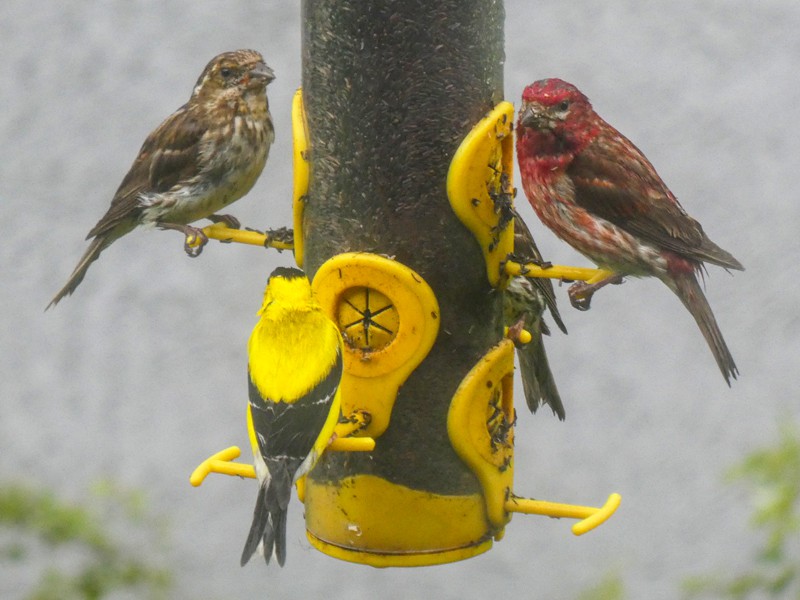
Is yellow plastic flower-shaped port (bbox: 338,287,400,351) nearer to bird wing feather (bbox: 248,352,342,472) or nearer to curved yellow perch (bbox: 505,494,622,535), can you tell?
bird wing feather (bbox: 248,352,342,472)

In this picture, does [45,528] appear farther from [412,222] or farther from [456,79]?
[456,79]

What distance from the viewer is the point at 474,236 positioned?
3.93 metres

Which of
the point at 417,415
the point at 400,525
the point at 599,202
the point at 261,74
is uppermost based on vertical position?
the point at 261,74

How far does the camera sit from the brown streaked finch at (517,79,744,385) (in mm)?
4293

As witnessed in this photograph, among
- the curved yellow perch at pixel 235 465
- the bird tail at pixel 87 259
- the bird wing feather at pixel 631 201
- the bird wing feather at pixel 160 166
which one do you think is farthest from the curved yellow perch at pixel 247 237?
the bird wing feather at pixel 631 201

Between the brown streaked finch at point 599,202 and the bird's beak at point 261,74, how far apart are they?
1360mm

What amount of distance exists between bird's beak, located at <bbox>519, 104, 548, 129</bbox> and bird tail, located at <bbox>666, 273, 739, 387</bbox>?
0.73 meters

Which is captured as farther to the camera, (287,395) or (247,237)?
(247,237)

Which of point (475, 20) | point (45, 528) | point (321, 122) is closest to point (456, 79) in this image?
point (475, 20)

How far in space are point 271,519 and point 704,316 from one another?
68.1 inches

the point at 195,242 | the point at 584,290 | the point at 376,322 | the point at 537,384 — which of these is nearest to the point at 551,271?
the point at 584,290

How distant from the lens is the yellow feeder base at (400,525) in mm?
3914

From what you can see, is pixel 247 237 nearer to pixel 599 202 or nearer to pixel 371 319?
pixel 371 319

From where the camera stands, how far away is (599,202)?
436cm
